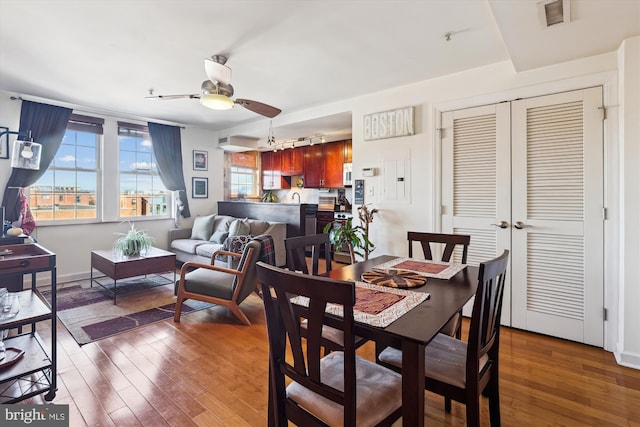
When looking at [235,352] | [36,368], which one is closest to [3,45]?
[36,368]

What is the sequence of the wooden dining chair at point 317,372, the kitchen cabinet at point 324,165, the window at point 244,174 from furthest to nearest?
the window at point 244,174
the kitchen cabinet at point 324,165
the wooden dining chair at point 317,372

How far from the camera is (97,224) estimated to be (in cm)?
482

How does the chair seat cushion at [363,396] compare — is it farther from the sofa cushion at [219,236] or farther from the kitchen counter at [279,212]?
the sofa cushion at [219,236]

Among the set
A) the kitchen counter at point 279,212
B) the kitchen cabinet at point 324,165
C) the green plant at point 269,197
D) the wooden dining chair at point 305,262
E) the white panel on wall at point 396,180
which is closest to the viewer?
the wooden dining chair at point 305,262

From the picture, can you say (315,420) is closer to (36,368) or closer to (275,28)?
(36,368)

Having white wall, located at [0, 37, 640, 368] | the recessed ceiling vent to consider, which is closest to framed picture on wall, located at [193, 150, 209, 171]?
white wall, located at [0, 37, 640, 368]

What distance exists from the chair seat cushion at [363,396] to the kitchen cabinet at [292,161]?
19.4 feet

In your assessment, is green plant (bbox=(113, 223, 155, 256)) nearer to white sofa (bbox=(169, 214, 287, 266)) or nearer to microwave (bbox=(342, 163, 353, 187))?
white sofa (bbox=(169, 214, 287, 266))

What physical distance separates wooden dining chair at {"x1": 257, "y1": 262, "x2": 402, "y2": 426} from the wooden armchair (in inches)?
68.8

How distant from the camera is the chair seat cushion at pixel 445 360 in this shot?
140 centimetres

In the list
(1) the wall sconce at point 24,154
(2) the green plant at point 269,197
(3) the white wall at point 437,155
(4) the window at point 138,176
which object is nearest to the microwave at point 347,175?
(3) the white wall at point 437,155

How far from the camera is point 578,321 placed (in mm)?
2684

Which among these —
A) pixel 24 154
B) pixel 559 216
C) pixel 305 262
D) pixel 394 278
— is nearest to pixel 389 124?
pixel 559 216

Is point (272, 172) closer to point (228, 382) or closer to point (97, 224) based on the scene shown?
point (97, 224)
